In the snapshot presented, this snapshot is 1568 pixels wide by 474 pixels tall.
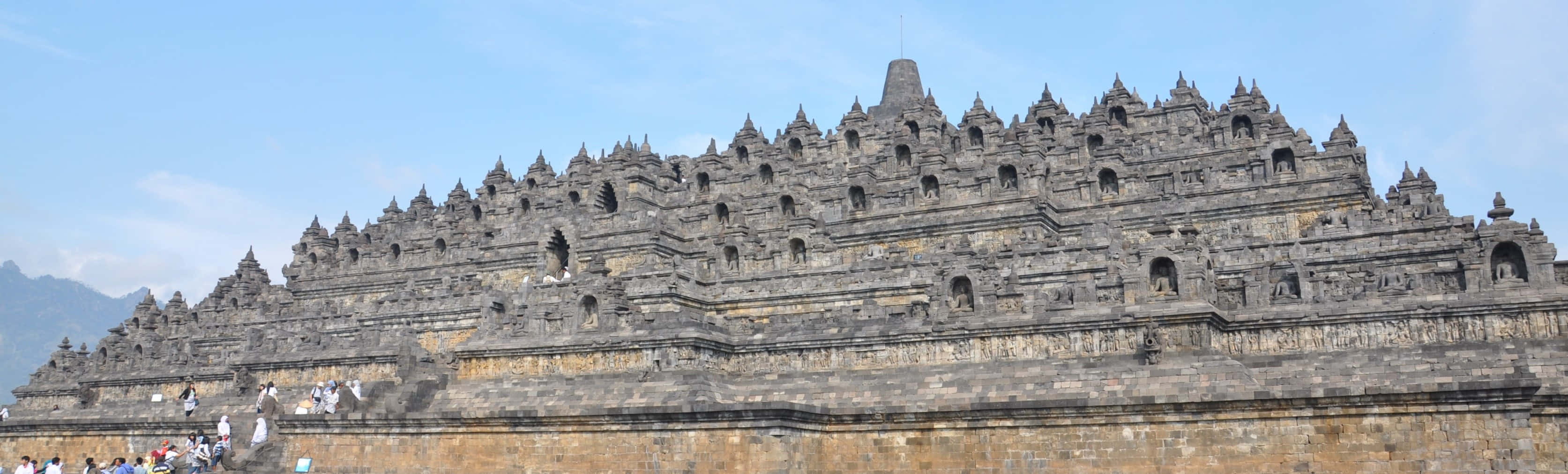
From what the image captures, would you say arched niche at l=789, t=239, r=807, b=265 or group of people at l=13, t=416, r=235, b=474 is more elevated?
arched niche at l=789, t=239, r=807, b=265

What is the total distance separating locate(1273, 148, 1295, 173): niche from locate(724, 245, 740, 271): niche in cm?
1991

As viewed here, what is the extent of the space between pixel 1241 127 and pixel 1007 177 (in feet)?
31.5

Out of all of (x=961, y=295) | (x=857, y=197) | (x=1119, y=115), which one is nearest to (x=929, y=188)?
(x=857, y=197)

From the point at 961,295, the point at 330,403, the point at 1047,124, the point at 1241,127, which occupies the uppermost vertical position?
the point at 1047,124

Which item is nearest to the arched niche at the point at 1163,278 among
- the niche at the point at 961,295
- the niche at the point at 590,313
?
the niche at the point at 961,295

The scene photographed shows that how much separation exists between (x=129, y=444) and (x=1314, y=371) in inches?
1539

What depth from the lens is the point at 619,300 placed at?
40906 mm

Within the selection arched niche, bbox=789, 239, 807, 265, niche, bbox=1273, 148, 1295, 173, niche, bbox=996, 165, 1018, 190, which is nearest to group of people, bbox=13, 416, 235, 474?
arched niche, bbox=789, 239, 807, 265

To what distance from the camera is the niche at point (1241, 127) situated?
53094 mm

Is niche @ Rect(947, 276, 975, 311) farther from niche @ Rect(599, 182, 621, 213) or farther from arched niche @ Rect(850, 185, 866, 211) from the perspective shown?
niche @ Rect(599, 182, 621, 213)

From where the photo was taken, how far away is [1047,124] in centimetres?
6159

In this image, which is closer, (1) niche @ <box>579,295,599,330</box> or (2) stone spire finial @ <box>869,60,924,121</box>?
(1) niche @ <box>579,295,599,330</box>

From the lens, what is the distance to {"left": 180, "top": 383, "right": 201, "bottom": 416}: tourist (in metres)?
47.2

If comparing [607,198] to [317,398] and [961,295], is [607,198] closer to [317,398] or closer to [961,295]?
[317,398]
